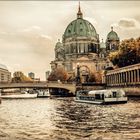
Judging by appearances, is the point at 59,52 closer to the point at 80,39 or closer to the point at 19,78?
the point at 80,39

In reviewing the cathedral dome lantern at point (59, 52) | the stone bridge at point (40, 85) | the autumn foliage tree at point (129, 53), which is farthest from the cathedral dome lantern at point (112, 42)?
the autumn foliage tree at point (129, 53)

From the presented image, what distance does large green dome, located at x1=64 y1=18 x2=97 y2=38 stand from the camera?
11381cm

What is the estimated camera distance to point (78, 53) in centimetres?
11262

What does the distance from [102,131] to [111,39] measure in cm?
10147

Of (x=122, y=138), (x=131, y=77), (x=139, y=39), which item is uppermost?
(x=139, y=39)

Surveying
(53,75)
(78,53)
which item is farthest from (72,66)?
(53,75)

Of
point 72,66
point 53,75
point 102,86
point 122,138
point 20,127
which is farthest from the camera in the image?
point 72,66

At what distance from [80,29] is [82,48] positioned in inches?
189

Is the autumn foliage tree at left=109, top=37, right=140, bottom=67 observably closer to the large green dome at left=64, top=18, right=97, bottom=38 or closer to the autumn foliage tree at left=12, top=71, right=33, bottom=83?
the large green dome at left=64, top=18, right=97, bottom=38

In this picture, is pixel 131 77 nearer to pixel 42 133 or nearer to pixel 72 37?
pixel 42 133

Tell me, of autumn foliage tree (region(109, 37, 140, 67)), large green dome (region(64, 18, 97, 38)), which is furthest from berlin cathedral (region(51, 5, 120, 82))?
autumn foliage tree (region(109, 37, 140, 67))

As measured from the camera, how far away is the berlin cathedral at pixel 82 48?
109062 millimetres

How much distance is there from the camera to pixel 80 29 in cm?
11375

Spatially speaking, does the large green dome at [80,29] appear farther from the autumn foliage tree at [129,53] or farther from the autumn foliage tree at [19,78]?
the autumn foliage tree at [129,53]
